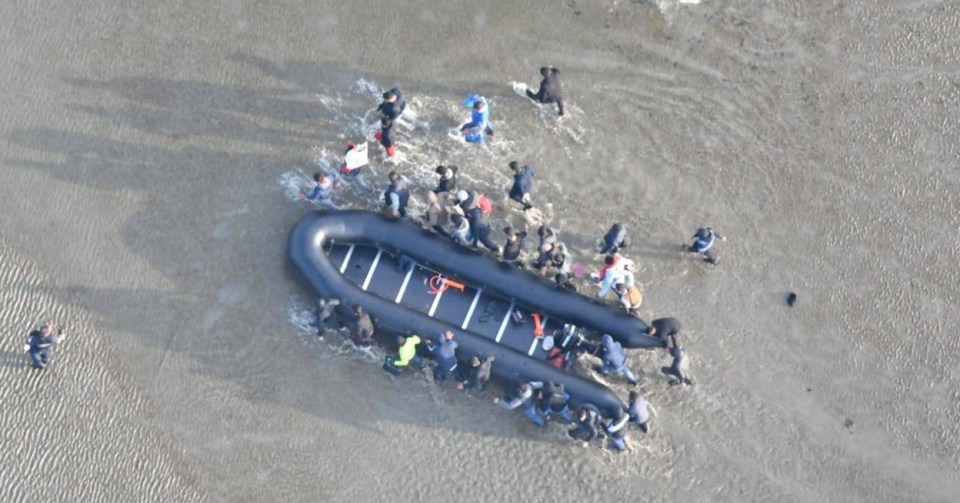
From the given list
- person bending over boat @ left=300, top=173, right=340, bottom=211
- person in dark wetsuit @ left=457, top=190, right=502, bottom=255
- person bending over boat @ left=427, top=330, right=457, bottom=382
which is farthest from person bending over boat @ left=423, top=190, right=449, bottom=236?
person bending over boat @ left=427, top=330, right=457, bottom=382

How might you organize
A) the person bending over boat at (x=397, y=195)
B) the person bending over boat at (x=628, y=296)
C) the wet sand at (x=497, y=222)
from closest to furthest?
the person bending over boat at (x=397, y=195), the person bending over boat at (x=628, y=296), the wet sand at (x=497, y=222)

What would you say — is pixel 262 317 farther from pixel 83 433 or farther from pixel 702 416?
pixel 702 416

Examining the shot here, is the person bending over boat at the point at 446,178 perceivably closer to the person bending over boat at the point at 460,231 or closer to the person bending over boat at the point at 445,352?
the person bending over boat at the point at 460,231

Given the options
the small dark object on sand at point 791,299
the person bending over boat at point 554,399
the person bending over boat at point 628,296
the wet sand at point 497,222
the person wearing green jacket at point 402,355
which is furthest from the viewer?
the small dark object on sand at point 791,299

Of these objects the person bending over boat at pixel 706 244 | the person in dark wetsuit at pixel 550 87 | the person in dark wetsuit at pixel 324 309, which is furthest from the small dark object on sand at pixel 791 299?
the person in dark wetsuit at pixel 324 309

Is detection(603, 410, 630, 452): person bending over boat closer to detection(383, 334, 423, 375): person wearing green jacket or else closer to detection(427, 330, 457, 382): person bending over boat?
detection(427, 330, 457, 382): person bending over boat

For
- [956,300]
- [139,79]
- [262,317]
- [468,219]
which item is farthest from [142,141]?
[956,300]
